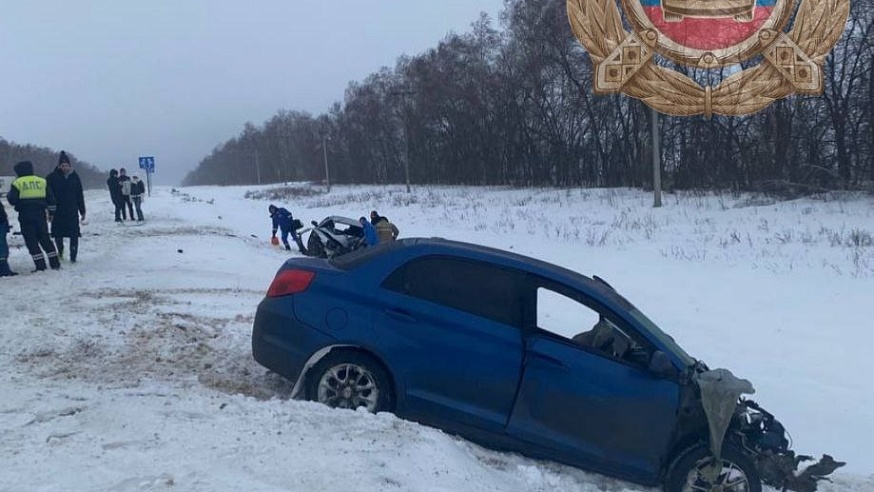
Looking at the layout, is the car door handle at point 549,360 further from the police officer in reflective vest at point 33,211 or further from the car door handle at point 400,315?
the police officer in reflective vest at point 33,211

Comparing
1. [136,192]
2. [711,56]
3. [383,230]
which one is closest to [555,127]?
[711,56]

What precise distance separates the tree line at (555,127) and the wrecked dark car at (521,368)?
17.6 m

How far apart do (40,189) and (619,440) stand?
10.4 metres

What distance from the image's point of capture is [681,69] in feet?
73.6

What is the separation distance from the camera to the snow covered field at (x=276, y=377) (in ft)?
12.6

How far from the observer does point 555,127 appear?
4275cm

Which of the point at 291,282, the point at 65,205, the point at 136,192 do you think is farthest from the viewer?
the point at 136,192

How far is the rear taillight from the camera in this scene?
5.23 m

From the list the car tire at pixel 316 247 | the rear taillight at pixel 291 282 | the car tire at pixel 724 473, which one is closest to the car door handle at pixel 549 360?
the car tire at pixel 724 473

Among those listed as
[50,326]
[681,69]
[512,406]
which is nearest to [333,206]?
[681,69]

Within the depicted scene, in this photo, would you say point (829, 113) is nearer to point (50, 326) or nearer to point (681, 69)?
point (681, 69)

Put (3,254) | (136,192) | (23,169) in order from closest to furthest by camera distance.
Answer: (3,254)
(23,169)
(136,192)

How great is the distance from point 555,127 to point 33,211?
3490cm

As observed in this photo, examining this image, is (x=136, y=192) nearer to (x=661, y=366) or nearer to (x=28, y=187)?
(x=28, y=187)
